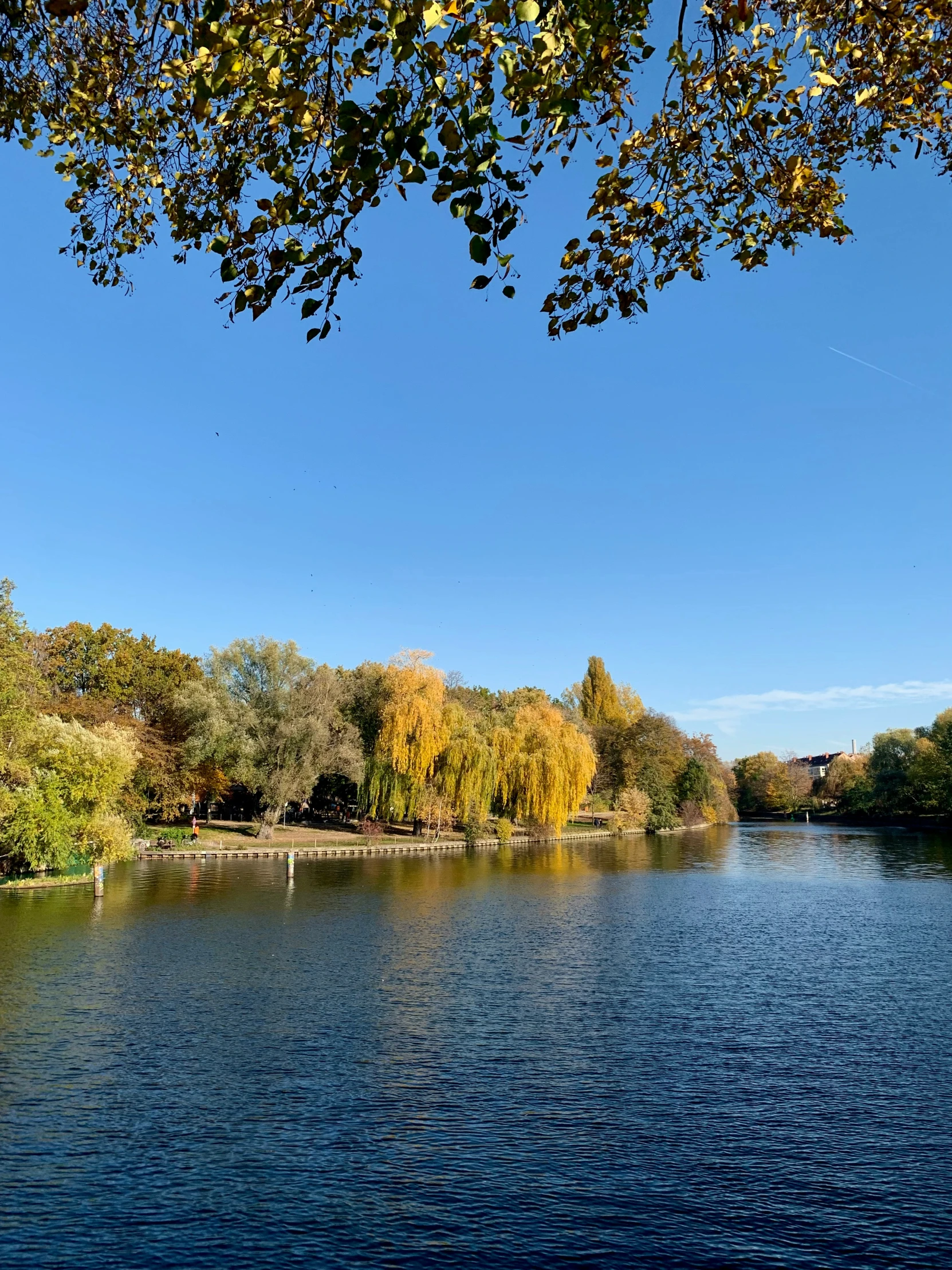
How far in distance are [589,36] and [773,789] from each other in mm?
130330

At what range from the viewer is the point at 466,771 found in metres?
55.3

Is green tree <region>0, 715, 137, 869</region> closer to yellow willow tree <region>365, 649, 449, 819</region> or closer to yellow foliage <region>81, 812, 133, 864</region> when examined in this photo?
yellow foliage <region>81, 812, 133, 864</region>

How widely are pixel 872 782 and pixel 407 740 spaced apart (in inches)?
2614

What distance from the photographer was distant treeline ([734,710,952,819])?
83312mm

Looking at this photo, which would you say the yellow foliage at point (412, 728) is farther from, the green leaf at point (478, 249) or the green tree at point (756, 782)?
the green tree at point (756, 782)

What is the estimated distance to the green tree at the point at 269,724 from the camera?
51781 mm

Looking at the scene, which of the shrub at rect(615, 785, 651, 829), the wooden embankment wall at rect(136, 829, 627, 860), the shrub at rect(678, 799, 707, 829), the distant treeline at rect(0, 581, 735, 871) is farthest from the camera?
the shrub at rect(678, 799, 707, 829)

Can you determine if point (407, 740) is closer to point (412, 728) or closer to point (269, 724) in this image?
point (412, 728)

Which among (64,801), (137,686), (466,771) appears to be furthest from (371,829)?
(64,801)

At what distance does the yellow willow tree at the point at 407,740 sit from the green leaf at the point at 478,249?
5043 cm

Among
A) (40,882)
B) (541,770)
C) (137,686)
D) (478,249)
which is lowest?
(40,882)

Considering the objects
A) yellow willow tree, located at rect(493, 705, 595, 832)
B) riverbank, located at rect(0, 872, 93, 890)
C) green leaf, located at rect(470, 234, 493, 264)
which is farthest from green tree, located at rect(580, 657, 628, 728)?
green leaf, located at rect(470, 234, 493, 264)

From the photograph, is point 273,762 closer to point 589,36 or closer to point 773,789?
point 589,36

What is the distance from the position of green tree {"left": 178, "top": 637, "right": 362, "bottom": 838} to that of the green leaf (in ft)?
163
